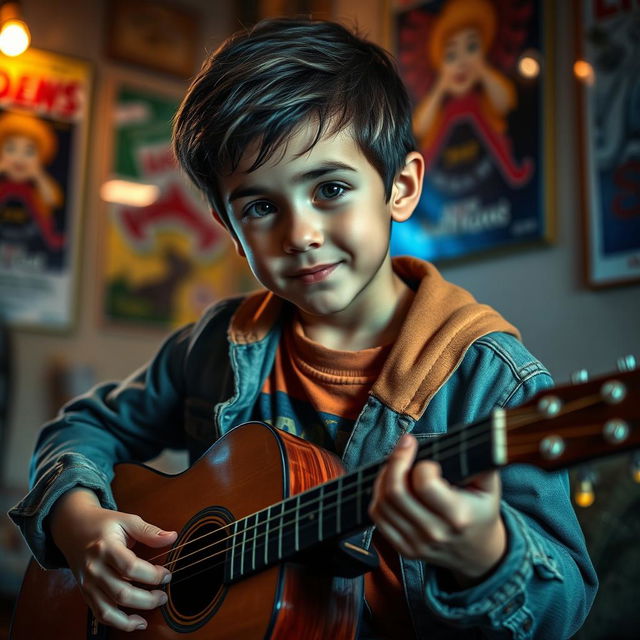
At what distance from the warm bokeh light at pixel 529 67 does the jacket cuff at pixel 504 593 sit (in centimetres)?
146

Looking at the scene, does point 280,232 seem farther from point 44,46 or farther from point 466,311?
point 44,46

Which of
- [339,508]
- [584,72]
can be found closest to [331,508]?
[339,508]

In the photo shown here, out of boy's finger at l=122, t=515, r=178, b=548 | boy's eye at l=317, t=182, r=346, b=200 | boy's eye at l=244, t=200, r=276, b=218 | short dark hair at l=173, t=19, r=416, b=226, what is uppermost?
short dark hair at l=173, t=19, r=416, b=226

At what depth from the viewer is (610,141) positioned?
1.72m

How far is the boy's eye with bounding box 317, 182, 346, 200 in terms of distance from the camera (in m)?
0.98

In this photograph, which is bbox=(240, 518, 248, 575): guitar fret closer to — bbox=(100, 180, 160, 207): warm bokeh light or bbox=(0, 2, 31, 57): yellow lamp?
bbox=(0, 2, 31, 57): yellow lamp

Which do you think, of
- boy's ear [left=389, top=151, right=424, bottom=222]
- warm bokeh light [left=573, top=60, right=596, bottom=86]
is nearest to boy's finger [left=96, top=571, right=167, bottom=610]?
boy's ear [left=389, top=151, right=424, bottom=222]

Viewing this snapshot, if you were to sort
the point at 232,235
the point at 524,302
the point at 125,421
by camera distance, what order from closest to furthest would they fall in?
the point at 232,235 < the point at 125,421 < the point at 524,302

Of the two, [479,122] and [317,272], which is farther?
[479,122]

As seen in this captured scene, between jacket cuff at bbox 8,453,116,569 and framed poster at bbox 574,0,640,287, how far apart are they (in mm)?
1167

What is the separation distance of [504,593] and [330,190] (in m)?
0.52

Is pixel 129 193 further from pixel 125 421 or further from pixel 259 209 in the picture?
pixel 259 209

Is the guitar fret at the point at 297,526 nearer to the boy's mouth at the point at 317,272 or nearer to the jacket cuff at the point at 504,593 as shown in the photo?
the jacket cuff at the point at 504,593

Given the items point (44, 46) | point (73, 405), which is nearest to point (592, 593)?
point (73, 405)
